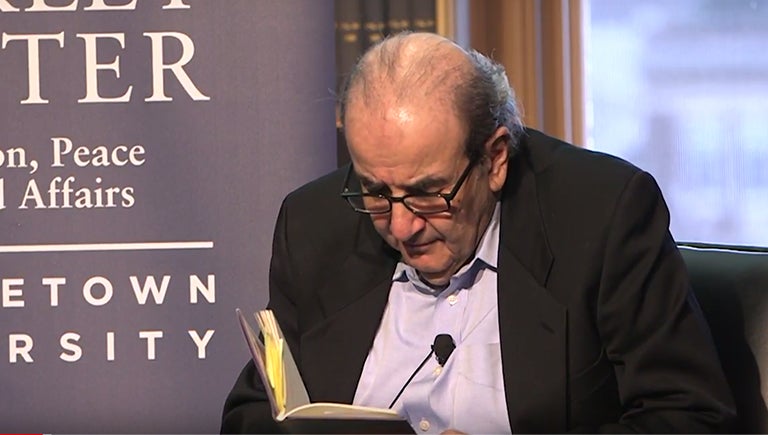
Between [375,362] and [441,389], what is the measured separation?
0.15 meters

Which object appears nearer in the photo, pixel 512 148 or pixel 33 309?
pixel 512 148

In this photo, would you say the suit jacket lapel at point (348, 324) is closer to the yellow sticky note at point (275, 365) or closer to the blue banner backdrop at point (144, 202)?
the yellow sticky note at point (275, 365)

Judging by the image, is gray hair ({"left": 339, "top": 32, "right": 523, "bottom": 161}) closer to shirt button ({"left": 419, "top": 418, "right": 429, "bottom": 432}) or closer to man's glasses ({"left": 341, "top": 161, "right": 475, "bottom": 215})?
man's glasses ({"left": 341, "top": 161, "right": 475, "bottom": 215})

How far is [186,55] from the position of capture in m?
3.01

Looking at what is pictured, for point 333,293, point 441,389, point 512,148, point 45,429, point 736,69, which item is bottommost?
point 45,429

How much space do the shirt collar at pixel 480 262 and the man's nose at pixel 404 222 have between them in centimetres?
14

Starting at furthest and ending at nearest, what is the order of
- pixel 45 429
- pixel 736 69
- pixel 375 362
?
pixel 736 69
pixel 45 429
pixel 375 362

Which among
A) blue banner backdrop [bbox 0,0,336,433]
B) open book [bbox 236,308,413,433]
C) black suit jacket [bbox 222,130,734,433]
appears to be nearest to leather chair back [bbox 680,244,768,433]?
black suit jacket [bbox 222,130,734,433]

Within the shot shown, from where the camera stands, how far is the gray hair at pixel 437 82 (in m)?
1.82

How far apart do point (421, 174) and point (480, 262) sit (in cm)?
23

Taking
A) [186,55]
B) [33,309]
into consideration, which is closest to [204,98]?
[186,55]

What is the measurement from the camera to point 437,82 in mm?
1817

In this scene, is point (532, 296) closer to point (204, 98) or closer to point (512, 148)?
point (512, 148)

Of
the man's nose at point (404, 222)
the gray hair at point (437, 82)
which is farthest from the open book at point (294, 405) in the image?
the gray hair at point (437, 82)
